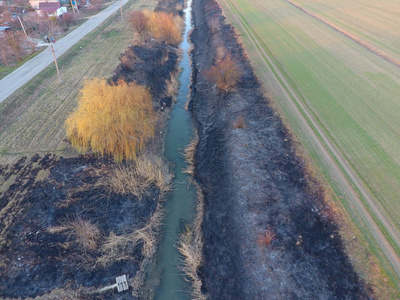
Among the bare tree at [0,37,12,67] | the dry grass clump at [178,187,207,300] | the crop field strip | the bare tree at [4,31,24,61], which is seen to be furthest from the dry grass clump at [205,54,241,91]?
the bare tree at [4,31,24,61]

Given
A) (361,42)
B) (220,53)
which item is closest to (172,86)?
(220,53)

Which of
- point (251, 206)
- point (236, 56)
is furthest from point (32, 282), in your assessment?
point (236, 56)

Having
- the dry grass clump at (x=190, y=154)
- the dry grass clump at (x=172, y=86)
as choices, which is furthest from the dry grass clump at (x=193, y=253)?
the dry grass clump at (x=172, y=86)

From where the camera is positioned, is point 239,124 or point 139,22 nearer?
point 239,124

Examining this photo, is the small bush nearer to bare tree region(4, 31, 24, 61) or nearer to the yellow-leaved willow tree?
the yellow-leaved willow tree

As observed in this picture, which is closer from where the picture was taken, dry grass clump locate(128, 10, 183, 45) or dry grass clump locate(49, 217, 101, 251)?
dry grass clump locate(49, 217, 101, 251)

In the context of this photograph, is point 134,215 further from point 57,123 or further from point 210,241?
point 57,123

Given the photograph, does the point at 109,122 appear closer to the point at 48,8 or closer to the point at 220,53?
the point at 220,53
